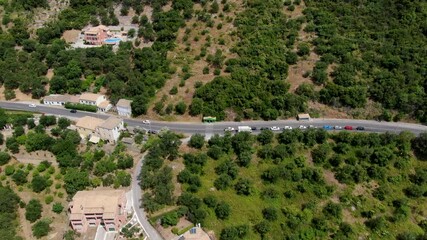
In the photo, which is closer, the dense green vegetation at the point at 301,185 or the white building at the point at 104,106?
the dense green vegetation at the point at 301,185

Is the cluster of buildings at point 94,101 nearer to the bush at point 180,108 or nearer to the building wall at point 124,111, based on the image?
the building wall at point 124,111

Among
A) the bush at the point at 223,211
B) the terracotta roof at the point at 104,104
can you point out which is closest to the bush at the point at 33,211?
the terracotta roof at the point at 104,104

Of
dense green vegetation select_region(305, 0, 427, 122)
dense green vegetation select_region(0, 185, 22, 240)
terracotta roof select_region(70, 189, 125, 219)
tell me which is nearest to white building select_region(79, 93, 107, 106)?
dense green vegetation select_region(0, 185, 22, 240)

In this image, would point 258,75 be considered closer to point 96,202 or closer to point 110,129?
point 110,129

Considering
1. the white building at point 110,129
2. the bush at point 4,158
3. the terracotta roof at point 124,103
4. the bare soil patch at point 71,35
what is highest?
the bare soil patch at point 71,35

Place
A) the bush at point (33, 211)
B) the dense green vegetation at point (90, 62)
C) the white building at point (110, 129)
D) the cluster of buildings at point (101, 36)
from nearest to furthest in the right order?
the bush at point (33, 211) < the white building at point (110, 129) < the dense green vegetation at point (90, 62) < the cluster of buildings at point (101, 36)

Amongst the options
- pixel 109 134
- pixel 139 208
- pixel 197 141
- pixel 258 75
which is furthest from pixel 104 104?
pixel 258 75

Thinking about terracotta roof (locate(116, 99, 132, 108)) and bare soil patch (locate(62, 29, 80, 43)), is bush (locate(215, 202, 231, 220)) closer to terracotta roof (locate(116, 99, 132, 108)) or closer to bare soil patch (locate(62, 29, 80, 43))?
terracotta roof (locate(116, 99, 132, 108))
